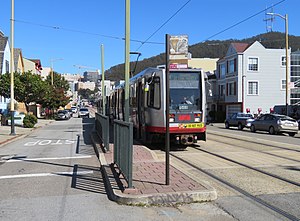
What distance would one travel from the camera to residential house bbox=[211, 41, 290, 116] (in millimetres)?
49406

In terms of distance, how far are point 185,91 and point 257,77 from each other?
125 feet

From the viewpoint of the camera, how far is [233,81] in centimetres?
5147

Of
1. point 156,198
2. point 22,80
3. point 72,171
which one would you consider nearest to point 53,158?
point 72,171

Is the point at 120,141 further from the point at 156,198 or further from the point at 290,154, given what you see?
the point at 290,154

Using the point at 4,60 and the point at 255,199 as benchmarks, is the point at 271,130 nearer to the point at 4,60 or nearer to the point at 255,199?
the point at 255,199

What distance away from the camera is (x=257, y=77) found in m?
49.7

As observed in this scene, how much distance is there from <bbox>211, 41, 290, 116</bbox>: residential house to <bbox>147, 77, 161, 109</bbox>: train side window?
36.5 m

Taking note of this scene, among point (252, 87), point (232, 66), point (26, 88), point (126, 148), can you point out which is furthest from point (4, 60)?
point (126, 148)

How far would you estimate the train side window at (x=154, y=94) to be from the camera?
46.0ft

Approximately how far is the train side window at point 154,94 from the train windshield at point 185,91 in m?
0.52

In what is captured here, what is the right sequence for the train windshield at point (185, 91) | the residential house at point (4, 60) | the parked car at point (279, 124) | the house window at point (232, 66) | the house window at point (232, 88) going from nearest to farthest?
the train windshield at point (185, 91) < the parked car at point (279, 124) < the residential house at point (4, 60) < the house window at point (232, 66) < the house window at point (232, 88)

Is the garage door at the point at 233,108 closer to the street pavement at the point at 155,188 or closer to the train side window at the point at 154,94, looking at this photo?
the train side window at the point at 154,94

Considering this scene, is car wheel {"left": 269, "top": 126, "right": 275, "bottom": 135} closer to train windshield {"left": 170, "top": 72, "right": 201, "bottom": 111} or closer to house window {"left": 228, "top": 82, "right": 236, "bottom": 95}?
train windshield {"left": 170, "top": 72, "right": 201, "bottom": 111}

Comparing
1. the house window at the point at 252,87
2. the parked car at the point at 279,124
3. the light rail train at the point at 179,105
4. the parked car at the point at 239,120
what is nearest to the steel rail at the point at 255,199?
the light rail train at the point at 179,105
